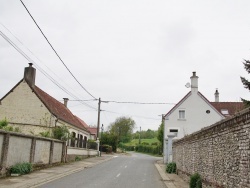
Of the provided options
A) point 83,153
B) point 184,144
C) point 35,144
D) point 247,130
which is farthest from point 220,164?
point 83,153

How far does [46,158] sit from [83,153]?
1418 cm

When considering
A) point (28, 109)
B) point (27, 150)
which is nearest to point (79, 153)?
point (28, 109)

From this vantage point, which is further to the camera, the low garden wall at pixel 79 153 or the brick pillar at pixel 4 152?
the low garden wall at pixel 79 153

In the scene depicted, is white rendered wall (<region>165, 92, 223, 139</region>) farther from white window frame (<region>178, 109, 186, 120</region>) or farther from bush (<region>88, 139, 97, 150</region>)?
bush (<region>88, 139, 97, 150</region>)

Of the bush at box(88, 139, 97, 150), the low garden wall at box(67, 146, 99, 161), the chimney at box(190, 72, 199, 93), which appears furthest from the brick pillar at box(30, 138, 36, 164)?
the chimney at box(190, 72, 199, 93)

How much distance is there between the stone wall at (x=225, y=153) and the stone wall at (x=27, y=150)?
939cm

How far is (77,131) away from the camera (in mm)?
38906

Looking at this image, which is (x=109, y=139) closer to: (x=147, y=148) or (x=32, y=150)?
(x=147, y=148)

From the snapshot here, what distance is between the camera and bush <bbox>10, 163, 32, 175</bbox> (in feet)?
54.5

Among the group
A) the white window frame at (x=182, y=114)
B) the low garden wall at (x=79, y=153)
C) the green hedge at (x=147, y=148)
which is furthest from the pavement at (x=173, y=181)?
the green hedge at (x=147, y=148)

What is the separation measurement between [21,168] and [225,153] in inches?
469

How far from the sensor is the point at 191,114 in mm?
38781

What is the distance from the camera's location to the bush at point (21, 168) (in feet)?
54.5

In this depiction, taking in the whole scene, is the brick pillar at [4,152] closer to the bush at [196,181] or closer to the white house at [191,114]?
the bush at [196,181]
